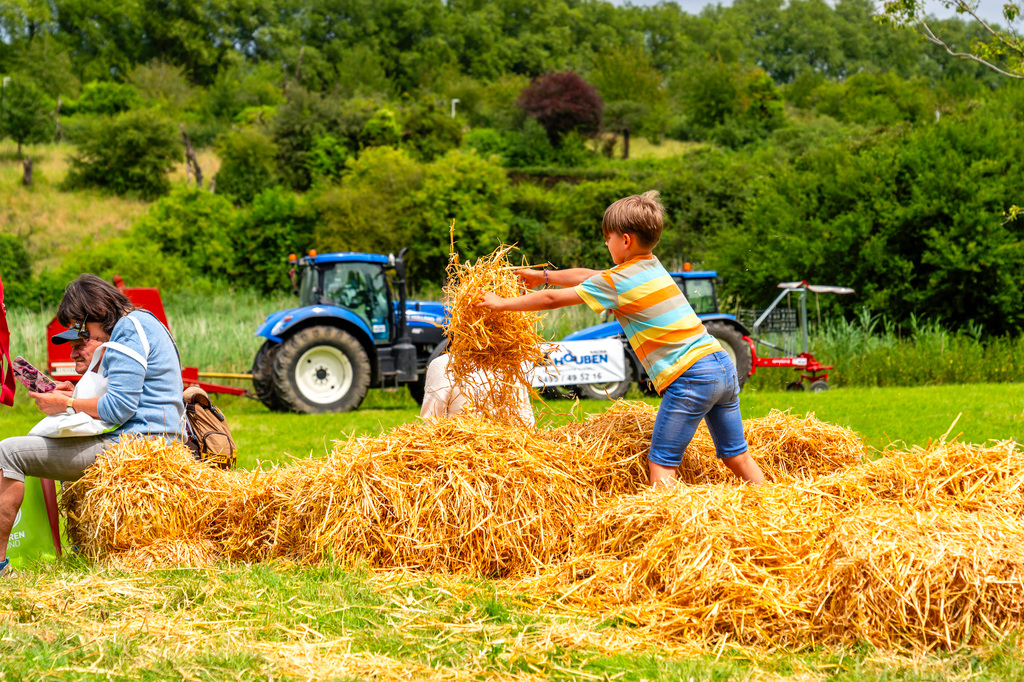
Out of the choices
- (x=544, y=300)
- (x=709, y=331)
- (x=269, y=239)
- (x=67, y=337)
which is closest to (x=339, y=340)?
(x=709, y=331)

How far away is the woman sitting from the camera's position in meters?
4.02

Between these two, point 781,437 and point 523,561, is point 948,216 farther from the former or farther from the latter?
point 523,561

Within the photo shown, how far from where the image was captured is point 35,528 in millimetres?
4254

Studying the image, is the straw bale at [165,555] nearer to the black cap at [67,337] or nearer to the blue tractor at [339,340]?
the black cap at [67,337]

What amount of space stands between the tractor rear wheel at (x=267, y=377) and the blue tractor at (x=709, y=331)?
3697 millimetres

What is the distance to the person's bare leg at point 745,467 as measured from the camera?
4195mm

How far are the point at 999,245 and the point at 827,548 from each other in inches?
532

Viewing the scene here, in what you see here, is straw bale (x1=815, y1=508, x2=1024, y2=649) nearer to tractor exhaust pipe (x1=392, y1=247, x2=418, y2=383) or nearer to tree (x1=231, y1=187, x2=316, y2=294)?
tractor exhaust pipe (x1=392, y1=247, x2=418, y2=383)

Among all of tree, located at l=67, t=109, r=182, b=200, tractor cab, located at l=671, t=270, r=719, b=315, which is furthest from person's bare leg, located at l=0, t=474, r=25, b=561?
tree, located at l=67, t=109, r=182, b=200

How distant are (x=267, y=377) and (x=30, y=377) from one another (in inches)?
267

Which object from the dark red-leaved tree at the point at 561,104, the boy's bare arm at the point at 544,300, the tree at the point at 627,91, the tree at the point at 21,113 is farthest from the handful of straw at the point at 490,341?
the tree at the point at 627,91

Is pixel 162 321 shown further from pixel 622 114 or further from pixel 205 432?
pixel 622 114

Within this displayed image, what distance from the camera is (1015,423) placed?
812 centimetres

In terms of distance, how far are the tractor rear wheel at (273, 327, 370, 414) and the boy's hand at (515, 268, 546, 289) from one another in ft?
22.5
